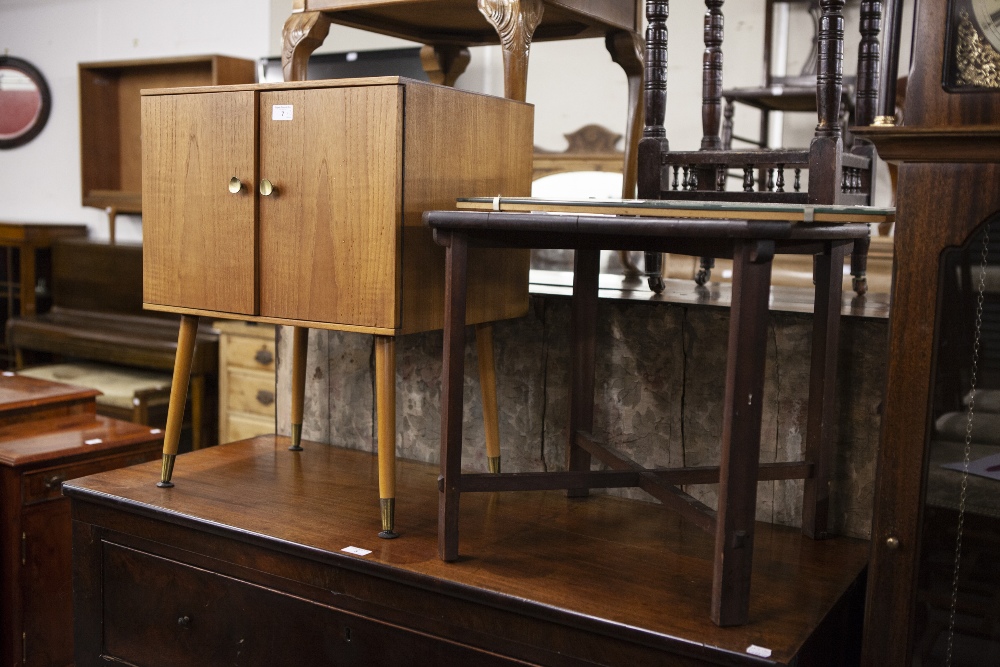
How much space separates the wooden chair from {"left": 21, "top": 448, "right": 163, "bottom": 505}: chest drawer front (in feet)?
5.91

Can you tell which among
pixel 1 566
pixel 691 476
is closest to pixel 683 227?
pixel 691 476

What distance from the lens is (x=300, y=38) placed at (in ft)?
7.47

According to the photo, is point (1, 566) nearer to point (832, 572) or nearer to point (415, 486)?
point (415, 486)

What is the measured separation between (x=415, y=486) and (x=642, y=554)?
593 mm

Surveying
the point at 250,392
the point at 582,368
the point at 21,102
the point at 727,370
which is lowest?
the point at 250,392

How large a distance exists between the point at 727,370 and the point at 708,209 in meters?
0.24

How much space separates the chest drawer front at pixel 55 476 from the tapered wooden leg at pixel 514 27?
185cm

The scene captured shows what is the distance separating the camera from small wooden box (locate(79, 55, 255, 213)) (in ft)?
21.7

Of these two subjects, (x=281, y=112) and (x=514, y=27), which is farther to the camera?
(x=514, y=27)

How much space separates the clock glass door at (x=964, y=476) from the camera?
1.32 meters

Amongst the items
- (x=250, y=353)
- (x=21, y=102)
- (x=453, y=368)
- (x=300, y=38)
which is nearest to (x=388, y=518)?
(x=453, y=368)

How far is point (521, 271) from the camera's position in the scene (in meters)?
2.11

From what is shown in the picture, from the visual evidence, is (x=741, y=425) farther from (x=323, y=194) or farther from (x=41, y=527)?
(x=41, y=527)

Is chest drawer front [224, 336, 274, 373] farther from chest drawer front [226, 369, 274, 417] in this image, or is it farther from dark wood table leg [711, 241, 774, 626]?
dark wood table leg [711, 241, 774, 626]
